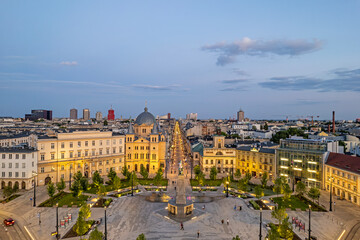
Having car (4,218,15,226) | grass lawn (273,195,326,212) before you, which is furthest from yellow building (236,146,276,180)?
car (4,218,15,226)

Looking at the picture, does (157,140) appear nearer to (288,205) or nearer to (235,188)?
(235,188)

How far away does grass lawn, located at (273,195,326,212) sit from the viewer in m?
53.2

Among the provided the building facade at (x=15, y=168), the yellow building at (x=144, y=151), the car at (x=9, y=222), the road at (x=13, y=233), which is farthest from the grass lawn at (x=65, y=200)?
the yellow building at (x=144, y=151)

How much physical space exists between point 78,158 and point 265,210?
179 ft

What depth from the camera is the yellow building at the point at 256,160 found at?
7982cm

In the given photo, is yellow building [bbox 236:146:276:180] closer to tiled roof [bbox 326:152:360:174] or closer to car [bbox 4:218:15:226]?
tiled roof [bbox 326:152:360:174]

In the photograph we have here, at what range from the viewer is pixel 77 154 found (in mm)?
76875

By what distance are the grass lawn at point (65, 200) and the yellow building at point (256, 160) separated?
5240 cm

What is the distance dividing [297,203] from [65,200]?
52.2m

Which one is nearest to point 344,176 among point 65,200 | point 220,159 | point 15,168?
point 220,159

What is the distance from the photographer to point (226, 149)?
297 ft

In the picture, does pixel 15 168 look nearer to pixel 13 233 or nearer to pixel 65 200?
pixel 65 200

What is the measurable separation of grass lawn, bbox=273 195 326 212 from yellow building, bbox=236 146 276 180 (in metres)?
18.4

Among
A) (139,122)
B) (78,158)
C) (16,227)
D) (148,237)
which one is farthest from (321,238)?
(139,122)
